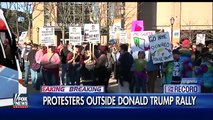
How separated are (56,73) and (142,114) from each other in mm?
7533

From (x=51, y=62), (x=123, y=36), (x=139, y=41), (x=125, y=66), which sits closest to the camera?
(x=125, y=66)

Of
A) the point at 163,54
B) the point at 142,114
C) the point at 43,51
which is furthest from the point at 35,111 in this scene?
the point at 43,51

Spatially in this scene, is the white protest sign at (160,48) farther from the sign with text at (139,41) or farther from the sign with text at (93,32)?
the sign with text at (93,32)

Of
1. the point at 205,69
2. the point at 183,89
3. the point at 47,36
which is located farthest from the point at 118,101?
the point at 47,36

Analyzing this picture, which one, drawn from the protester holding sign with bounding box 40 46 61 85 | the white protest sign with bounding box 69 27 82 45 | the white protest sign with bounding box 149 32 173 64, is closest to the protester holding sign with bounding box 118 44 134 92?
the white protest sign with bounding box 149 32 173 64

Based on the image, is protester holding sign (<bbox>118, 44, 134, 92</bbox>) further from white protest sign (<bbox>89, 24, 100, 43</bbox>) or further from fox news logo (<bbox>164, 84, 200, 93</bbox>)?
fox news logo (<bbox>164, 84, 200, 93</bbox>)

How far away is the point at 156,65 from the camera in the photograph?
10.5 m

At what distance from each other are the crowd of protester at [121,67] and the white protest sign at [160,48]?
0.16 meters

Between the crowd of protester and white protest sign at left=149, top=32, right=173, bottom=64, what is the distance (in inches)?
6.4

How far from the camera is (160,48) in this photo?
33.0ft

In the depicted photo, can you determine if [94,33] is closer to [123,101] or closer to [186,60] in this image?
[186,60]

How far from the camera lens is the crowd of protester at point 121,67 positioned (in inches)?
368

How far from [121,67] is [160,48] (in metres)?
1.31

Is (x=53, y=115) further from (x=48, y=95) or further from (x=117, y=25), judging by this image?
(x=117, y=25)
